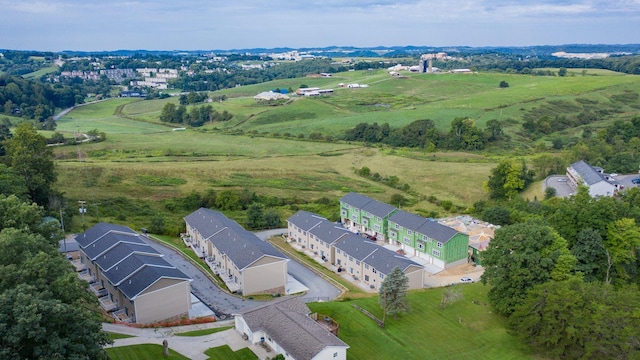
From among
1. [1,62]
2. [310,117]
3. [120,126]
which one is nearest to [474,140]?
[310,117]

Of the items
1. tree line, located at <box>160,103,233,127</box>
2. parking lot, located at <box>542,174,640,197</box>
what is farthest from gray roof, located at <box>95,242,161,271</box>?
tree line, located at <box>160,103,233,127</box>

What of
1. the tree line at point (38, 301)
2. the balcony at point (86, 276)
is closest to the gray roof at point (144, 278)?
the tree line at point (38, 301)

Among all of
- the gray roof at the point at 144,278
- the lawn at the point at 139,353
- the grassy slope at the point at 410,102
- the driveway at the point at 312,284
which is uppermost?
the grassy slope at the point at 410,102

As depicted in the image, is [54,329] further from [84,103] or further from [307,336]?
[84,103]

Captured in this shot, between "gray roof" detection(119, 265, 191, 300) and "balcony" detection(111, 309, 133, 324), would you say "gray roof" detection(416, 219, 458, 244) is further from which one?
"balcony" detection(111, 309, 133, 324)

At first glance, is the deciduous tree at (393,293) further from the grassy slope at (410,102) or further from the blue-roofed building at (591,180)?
the grassy slope at (410,102)

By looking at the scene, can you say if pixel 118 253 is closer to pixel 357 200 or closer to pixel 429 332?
pixel 429 332

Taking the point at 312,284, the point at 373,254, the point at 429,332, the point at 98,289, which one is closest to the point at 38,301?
the point at 98,289
